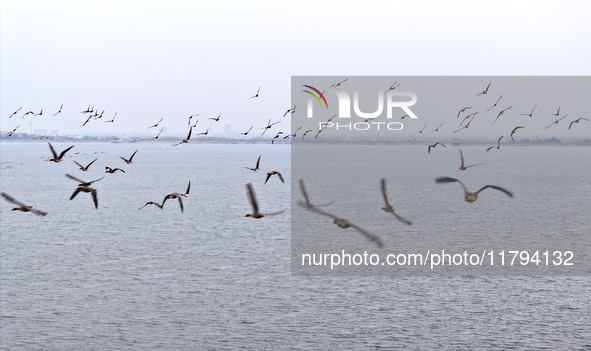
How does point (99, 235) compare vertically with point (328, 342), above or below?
above

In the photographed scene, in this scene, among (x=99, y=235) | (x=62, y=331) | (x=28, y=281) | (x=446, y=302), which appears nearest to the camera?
(x=62, y=331)

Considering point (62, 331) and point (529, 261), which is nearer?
point (62, 331)

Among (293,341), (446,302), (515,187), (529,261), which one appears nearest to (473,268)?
(529,261)

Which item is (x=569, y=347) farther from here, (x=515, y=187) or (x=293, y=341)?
(x=515, y=187)

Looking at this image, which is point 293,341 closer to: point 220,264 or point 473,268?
point 220,264

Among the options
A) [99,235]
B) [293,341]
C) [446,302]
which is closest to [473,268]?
[446,302]

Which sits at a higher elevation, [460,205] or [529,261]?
[460,205]

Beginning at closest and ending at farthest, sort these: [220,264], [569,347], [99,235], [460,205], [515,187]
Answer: [569,347] < [220,264] < [99,235] < [460,205] < [515,187]

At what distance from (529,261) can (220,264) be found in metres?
32.1

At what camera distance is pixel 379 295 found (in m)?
62.3

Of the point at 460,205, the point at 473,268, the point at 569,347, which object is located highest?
the point at 460,205

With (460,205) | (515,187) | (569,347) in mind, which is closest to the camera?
(569,347)

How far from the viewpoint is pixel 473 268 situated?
72500 mm

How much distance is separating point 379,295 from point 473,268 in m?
14.8
